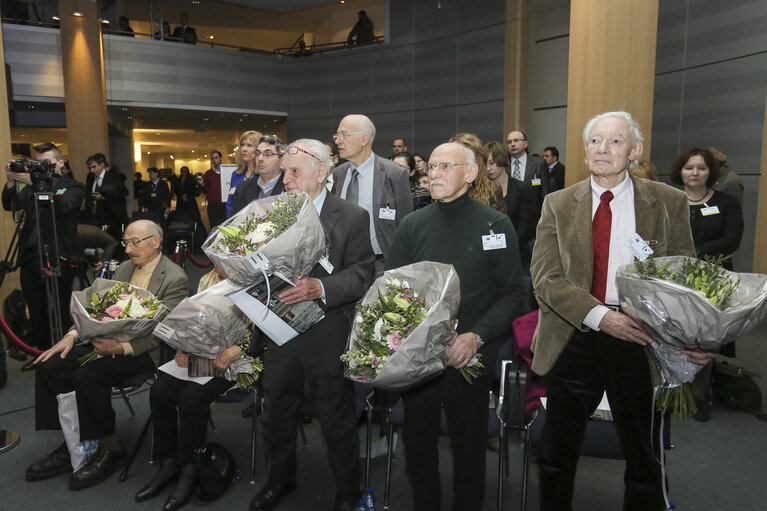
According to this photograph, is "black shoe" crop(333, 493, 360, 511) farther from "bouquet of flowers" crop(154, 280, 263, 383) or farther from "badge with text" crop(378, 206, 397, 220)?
"badge with text" crop(378, 206, 397, 220)

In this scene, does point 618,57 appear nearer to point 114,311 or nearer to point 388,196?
point 388,196

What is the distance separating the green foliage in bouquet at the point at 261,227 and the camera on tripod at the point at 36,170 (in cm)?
276

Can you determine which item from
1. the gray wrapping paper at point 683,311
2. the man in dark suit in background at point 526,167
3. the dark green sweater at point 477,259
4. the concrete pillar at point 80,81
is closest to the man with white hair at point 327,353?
the dark green sweater at point 477,259

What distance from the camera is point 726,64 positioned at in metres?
7.31

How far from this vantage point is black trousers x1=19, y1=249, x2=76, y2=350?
4.78m

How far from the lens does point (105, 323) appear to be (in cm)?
290

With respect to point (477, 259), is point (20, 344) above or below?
below

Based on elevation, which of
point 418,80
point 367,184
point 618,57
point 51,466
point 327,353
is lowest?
point 51,466

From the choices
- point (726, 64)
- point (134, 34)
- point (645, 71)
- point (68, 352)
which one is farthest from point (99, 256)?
point (134, 34)

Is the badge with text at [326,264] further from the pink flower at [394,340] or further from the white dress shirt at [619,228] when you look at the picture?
the white dress shirt at [619,228]

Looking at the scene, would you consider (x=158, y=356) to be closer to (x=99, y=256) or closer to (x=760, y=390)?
(x=99, y=256)

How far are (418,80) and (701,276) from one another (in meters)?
12.0

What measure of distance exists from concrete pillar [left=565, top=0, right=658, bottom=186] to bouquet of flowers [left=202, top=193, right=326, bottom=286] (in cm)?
384

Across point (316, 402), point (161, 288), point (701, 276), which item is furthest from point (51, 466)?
point (701, 276)
